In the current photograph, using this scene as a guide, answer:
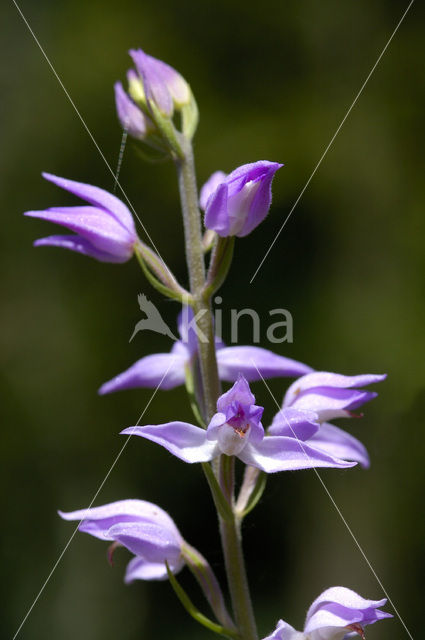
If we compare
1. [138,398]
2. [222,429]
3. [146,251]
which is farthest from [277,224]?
[222,429]

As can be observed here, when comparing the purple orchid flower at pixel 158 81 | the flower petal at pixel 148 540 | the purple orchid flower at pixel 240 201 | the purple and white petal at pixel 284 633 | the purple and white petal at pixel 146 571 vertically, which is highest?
the purple orchid flower at pixel 158 81

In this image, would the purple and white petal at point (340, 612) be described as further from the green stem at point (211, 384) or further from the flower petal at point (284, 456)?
the flower petal at point (284, 456)

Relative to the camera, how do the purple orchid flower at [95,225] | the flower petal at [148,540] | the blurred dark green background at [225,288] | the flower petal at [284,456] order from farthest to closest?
the blurred dark green background at [225,288], the purple orchid flower at [95,225], the flower petal at [148,540], the flower petal at [284,456]

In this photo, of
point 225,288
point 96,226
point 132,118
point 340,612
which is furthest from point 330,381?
point 225,288

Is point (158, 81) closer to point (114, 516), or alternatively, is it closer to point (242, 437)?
point (242, 437)

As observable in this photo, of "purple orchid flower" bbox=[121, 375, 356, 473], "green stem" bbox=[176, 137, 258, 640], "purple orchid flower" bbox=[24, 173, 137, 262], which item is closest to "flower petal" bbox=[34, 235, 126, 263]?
"purple orchid flower" bbox=[24, 173, 137, 262]

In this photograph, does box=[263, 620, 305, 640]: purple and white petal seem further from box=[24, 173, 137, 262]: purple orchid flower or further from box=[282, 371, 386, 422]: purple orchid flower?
box=[24, 173, 137, 262]: purple orchid flower

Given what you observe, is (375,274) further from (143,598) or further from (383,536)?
(143,598)

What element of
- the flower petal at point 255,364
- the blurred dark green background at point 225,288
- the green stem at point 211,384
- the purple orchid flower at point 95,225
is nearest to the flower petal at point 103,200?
the purple orchid flower at point 95,225
